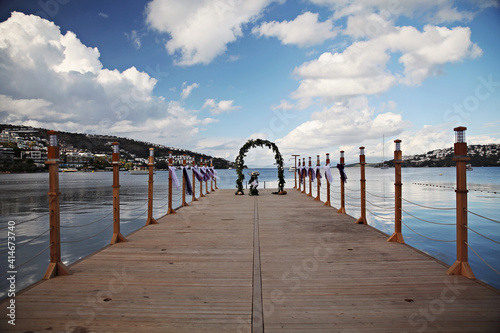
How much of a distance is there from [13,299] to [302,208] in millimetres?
7656

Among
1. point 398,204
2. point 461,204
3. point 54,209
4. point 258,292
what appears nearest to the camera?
point 258,292

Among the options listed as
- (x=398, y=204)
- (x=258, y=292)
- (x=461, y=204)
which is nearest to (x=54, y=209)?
(x=258, y=292)

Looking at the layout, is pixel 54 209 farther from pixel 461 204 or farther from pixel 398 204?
pixel 398 204

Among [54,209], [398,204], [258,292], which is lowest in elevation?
[258,292]

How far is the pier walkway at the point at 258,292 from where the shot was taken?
2.40 m

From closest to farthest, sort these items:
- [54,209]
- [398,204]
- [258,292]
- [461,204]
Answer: [258,292], [461,204], [54,209], [398,204]

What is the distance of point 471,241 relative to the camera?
9.45 meters

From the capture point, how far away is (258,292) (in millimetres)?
2979

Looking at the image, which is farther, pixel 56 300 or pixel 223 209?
pixel 223 209

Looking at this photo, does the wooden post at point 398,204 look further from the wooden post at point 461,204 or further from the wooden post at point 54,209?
the wooden post at point 54,209

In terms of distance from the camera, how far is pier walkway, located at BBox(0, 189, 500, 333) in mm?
2398

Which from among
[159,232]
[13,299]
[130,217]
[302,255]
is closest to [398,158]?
[302,255]

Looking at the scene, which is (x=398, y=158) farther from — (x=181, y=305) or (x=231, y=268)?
(x=181, y=305)

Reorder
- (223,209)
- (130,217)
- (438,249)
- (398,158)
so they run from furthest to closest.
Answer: (130,217)
(223,209)
(438,249)
(398,158)
